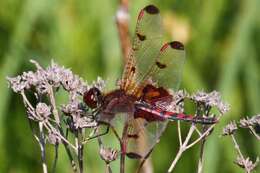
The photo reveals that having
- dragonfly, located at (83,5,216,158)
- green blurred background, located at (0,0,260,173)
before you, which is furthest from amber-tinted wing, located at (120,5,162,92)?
green blurred background, located at (0,0,260,173)

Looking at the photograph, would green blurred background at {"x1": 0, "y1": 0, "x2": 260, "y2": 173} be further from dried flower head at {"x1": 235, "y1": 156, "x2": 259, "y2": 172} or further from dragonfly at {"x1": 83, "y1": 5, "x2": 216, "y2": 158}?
dried flower head at {"x1": 235, "y1": 156, "x2": 259, "y2": 172}

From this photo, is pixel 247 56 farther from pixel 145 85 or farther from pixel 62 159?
pixel 145 85

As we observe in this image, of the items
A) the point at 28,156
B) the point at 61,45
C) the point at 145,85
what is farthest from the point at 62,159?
the point at 145,85

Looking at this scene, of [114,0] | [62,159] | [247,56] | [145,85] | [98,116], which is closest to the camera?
[98,116]

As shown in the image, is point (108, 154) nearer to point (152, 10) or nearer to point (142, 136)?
point (142, 136)

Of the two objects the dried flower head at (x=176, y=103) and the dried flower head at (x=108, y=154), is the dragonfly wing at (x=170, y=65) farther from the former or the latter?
the dried flower head at (x=108, y=154)

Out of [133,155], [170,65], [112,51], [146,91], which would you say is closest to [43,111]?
[133,155]
